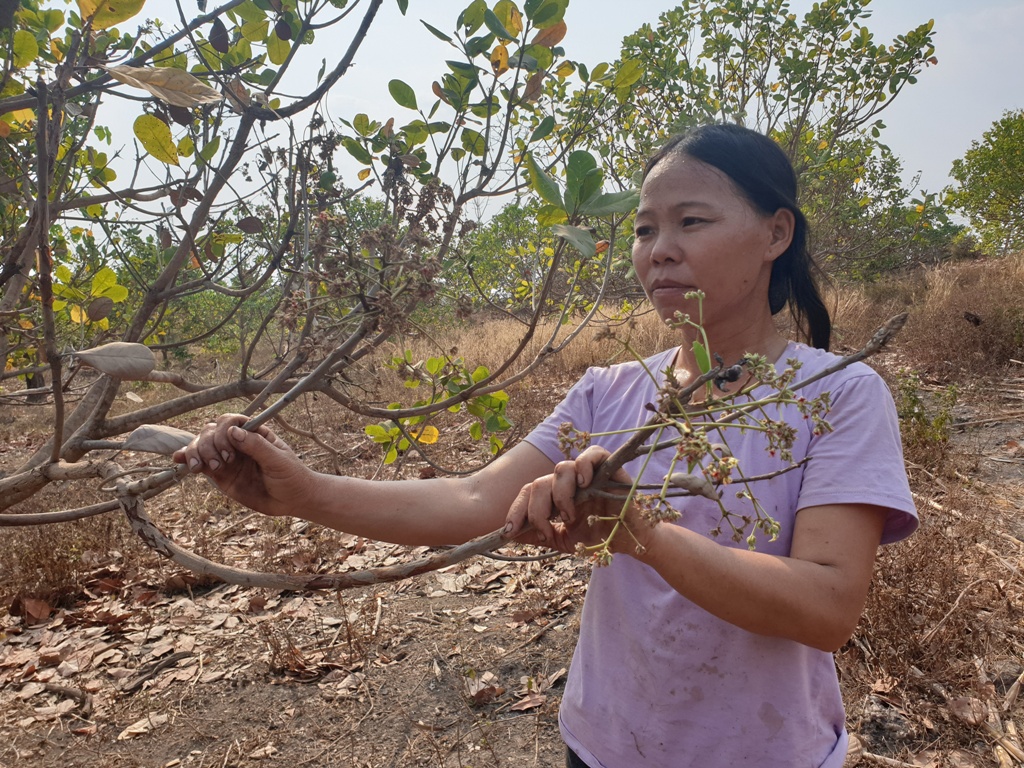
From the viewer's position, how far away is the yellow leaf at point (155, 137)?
1314 mm

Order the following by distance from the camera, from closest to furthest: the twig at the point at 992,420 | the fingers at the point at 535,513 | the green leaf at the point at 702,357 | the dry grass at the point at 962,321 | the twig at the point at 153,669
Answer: the green leaf at the point at 702,357 < the fingers at the point at 535,513 < the twig at the point at 153,669 < the twig at the point at 992,420 < the dry grass at the point at 962,321

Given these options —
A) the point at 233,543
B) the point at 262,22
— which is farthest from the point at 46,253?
the point at 233,543

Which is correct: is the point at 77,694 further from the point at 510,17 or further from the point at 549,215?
the point at 510,17

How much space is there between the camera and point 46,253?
953 mm

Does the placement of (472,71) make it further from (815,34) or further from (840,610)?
(815,34)

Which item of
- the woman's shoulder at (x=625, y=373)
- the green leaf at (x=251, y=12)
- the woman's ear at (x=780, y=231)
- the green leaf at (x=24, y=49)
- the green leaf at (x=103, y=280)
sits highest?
the green leaf at (x=251, y=12)

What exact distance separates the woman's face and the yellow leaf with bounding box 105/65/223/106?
76cm

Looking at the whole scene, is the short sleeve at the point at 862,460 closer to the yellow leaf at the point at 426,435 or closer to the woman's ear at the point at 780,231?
the woman's ear at the point at 780,231

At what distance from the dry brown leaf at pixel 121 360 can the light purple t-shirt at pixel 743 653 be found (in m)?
0.87

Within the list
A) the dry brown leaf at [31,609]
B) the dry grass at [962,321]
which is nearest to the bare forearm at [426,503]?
the dry brown leaf at [31,609]

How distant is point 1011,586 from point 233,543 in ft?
13.5

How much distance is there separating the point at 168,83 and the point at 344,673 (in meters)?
2.50

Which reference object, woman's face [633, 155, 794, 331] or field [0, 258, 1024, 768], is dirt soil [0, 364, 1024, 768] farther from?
woman's face [633, 155, 794, 331]

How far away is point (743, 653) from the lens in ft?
3.50
